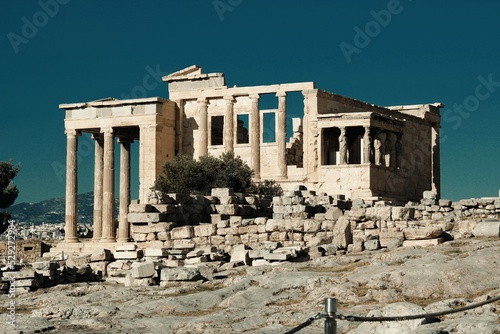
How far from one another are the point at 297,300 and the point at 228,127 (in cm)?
3290

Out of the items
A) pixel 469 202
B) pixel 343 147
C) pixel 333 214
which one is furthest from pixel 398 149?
pixel 333 214

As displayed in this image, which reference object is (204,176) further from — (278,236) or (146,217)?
(278,236)

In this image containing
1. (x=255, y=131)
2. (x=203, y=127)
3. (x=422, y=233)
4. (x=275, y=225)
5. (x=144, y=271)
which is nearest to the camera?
(x=144, y=271)

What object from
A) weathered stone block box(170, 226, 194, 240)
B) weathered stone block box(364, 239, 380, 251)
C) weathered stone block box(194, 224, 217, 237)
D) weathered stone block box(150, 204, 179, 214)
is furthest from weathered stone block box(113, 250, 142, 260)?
weathered stone block box(364, 239, 380, 251)

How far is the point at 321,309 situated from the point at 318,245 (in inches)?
355

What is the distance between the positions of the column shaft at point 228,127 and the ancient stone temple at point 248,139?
0.04 m

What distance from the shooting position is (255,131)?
49.2 metres

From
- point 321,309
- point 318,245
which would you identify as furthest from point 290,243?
point 321,309

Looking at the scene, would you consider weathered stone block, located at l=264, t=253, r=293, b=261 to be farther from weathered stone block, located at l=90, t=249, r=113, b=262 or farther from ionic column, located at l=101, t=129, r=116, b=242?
ionic column, located at l=101, t=129, r=116, b=242

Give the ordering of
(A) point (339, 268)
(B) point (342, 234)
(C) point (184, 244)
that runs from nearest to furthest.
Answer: (A) point (339, 268), (B) point (342, 234), (C) point (184, 244)

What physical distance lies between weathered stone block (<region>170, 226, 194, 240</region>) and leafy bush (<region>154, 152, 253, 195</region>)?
15.8 m

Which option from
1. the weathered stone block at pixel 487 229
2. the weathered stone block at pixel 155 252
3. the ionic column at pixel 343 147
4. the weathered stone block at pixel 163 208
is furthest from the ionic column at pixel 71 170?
the weathered stone block at pixel 487 229

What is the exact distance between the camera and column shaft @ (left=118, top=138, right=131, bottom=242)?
45469mm

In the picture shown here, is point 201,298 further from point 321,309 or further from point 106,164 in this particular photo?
point 106,164
